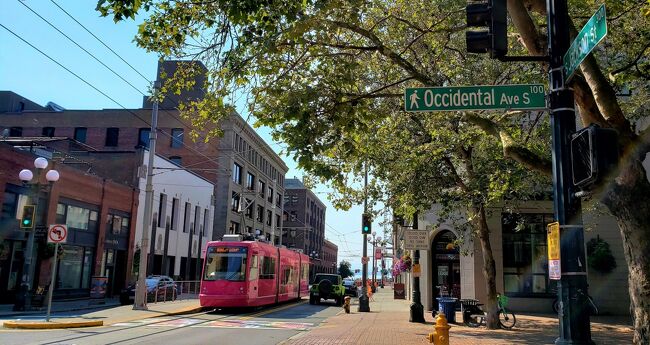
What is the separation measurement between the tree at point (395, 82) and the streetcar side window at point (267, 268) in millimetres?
9767

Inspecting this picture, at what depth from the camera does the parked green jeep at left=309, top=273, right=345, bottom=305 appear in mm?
32562

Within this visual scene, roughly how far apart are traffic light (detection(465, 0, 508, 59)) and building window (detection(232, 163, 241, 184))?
53.8 metres

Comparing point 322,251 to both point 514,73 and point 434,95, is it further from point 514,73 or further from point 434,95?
point 434,95

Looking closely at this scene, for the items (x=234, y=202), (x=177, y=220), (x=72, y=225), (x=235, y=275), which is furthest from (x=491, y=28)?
(x=234, y=202)

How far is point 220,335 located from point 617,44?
12287mm

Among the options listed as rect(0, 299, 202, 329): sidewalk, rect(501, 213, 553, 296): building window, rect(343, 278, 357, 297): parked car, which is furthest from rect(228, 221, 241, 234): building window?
rect(501, 213, 553, 296): building window

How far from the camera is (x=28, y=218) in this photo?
17875mm

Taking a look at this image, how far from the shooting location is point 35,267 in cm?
2609

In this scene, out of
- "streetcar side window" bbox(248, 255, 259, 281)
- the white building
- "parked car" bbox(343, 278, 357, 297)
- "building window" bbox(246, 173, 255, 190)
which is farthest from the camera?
"building window" bbox(246, 173, 255, 190)

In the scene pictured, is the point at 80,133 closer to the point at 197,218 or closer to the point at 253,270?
the point at 197,218

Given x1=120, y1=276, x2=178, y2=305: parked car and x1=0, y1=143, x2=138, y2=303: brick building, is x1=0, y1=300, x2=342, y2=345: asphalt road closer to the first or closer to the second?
x1=120, y1=276, x2=178, y2=305: parked car

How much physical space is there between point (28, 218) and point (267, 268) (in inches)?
441

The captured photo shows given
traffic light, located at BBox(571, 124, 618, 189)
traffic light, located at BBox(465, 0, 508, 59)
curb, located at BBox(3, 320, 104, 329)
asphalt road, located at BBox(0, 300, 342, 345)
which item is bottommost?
asphalt road, located at BBox(0, 300, 342, 345)

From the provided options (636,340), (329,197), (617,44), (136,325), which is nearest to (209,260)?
(136,325)
